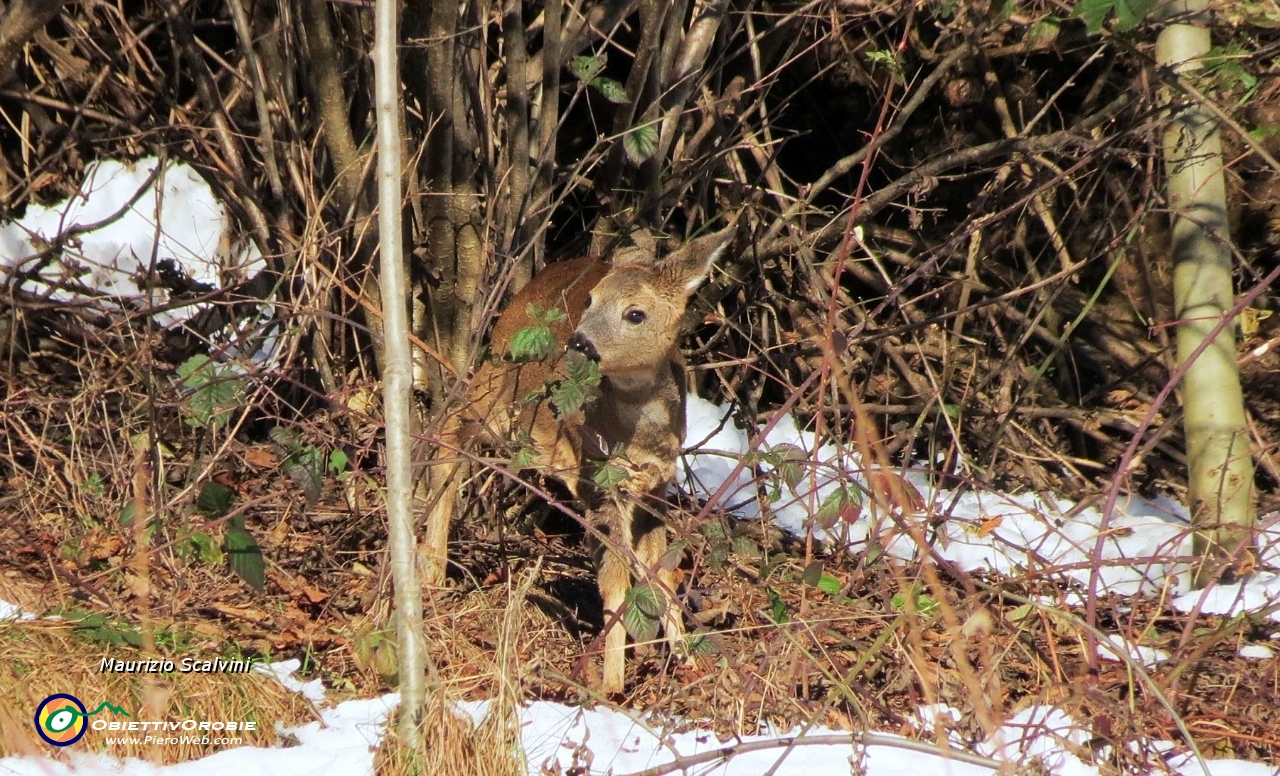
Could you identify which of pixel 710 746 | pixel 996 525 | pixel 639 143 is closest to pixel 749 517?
pixel 996 525

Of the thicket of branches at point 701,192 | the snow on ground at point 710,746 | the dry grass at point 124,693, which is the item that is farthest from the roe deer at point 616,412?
the dry grass at point 124,693

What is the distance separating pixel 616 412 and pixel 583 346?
0.46m

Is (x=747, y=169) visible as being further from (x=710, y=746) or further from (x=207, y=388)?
(x=710, y=746)

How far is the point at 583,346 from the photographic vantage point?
4.91 metres

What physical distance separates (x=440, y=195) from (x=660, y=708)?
7.65ft

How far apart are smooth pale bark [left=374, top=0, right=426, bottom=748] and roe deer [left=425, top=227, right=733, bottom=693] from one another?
4.60ft

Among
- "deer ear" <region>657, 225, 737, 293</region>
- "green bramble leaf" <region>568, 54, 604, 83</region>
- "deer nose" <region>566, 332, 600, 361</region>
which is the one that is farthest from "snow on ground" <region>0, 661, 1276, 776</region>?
"green bramble leaf" <region>568, 54, 604, 83</region>

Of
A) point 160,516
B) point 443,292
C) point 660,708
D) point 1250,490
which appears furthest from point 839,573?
point 160,516

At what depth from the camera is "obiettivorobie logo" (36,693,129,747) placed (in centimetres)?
386

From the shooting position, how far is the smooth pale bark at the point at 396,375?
3201mm

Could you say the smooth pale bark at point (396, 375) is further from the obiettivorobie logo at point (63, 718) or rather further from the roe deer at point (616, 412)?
the roe deer at point (616, 412)

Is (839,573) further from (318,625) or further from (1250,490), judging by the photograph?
(318,625)

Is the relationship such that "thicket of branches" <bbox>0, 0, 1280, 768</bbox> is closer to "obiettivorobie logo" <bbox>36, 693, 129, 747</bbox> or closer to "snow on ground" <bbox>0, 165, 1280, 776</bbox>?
"snow on ground" <bbox>0, 165, 1280, 776</bbox>

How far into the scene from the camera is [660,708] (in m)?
4.41
